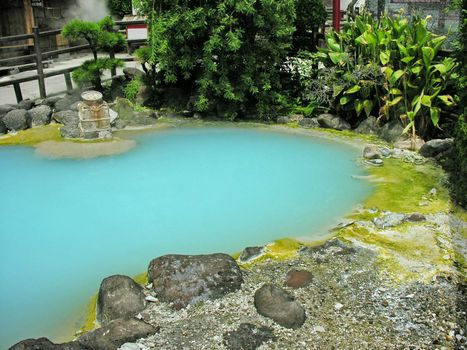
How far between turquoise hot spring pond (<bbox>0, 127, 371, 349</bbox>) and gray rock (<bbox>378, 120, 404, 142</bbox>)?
807 millimetres

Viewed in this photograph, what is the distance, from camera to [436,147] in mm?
7559

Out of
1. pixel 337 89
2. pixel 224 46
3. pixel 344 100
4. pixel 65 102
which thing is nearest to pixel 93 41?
pixel 65 102

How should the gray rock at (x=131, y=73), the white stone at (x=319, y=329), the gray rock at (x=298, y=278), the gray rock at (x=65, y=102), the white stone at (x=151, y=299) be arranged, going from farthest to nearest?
the gray rock at (x=131, y=73)
the gray rock at (x=65, y=102)
the gray rock at (x=298, y=278)
the white stone at (x=151, y=299)
the white stone at (x=319, y=329)

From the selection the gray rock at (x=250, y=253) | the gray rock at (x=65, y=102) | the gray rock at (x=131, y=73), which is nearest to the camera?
the gray rock at (x=250, y=253)

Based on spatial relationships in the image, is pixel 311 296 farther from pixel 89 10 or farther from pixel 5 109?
pixel 89 10

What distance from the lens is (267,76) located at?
1018 centimetres

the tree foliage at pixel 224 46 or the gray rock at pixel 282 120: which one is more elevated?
the tree foliage at pixel 224 46

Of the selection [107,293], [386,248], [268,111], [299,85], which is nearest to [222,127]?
[268,111]

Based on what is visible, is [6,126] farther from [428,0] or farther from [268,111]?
[428,0]

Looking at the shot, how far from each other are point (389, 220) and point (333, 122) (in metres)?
A: 4.28

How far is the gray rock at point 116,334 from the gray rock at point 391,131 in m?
6.04

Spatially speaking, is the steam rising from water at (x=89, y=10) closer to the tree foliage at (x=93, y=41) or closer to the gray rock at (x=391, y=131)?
the tree foliage at (x=93, y=41)

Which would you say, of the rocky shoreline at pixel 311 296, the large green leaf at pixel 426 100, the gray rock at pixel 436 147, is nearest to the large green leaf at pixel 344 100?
the large green leaf at pixel 426 100

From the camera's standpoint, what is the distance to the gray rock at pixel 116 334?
3.57 metres
